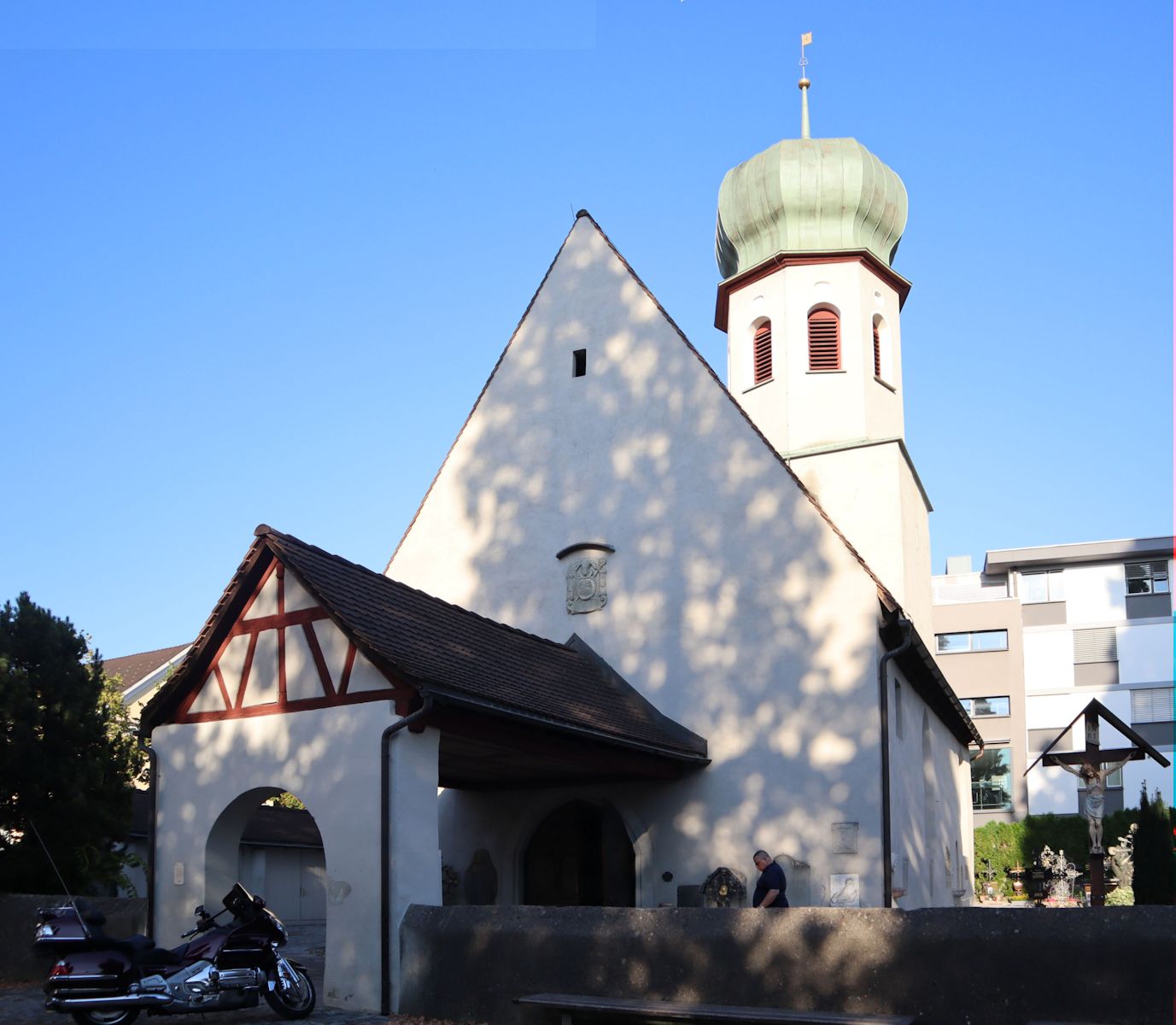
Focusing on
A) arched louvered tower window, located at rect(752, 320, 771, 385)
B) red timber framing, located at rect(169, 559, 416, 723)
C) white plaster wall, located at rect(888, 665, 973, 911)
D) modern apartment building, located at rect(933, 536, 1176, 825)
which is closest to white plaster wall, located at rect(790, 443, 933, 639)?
white plaster wall, located at rect(888, 665, 973, 911)

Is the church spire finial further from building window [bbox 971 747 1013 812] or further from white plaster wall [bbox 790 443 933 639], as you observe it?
building window [bbox 971 747 1013 812]

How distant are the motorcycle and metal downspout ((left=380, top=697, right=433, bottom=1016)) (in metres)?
0.68

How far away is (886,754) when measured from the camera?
15.8 meters

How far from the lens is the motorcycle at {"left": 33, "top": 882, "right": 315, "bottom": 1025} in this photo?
10.4 meters

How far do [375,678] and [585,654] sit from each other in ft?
19.3

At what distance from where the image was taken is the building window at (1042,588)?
171ft

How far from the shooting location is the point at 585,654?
18.3m

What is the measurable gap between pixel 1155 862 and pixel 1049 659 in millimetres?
35516

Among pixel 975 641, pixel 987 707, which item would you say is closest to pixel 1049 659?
pixel 975 641

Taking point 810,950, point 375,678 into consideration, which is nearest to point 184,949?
point 375,678

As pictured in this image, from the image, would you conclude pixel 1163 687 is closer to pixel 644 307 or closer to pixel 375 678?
pixel 644 307

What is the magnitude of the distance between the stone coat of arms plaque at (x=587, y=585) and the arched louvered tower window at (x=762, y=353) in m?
7.38

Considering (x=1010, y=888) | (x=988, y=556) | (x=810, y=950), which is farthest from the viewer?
(x=988, y=556)

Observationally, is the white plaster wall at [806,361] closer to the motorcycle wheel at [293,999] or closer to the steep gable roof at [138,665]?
the motorcycle wheel at [293,999]
